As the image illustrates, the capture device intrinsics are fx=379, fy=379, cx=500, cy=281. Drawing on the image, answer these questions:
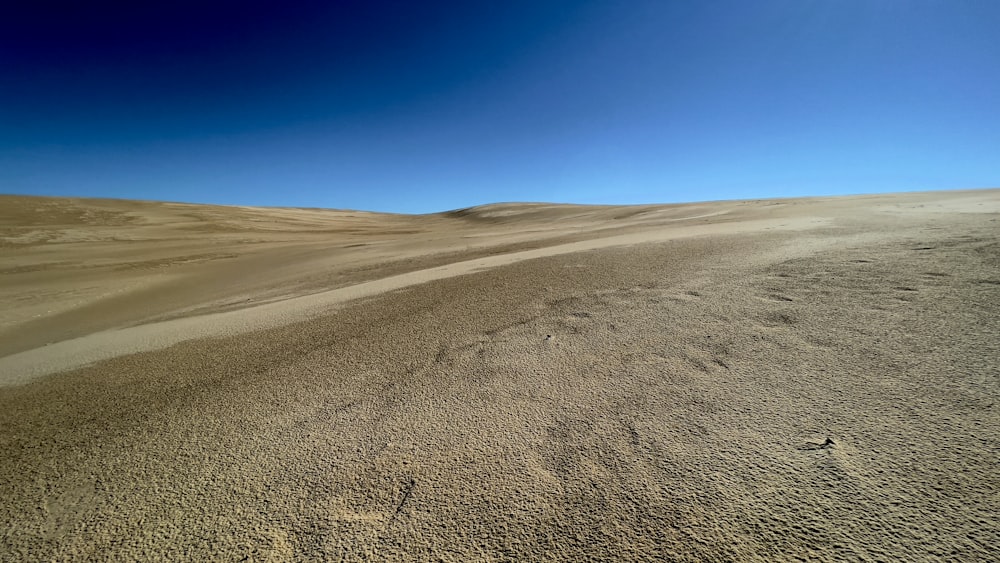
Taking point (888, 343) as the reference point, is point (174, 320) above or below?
below

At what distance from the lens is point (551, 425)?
167 centimetres

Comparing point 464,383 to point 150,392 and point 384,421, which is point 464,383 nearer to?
point 384,421

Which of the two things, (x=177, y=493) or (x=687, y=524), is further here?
(x=177, y=493)

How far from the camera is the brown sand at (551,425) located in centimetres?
115

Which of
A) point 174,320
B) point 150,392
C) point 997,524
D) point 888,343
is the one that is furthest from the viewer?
point 174,320

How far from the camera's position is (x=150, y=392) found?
235cm

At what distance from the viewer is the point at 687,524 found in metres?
1.13

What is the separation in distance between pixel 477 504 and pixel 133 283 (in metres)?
11.5

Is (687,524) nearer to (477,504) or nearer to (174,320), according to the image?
(477,504)

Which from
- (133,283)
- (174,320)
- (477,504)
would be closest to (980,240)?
(477,504)

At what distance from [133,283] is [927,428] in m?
12.7

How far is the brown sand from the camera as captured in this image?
1151 mm

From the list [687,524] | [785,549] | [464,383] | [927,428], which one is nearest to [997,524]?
[927,428]

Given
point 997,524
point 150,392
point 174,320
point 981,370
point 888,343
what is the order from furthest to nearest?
point 174,320, point 150,392, point 888,343, point 981,370, point 997,524
